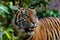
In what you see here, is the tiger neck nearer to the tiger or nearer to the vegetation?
the tiger

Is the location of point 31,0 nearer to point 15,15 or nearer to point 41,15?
point 41,15

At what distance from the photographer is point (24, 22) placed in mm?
1808

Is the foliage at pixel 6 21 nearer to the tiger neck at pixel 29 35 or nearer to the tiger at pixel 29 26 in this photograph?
the tiger at pixel 29 26

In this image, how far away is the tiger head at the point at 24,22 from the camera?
181 centimetres

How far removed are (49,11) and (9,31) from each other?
1095 mm

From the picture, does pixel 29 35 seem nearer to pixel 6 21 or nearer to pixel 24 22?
pixel 24 22

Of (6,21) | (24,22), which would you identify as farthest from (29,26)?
(6,21)

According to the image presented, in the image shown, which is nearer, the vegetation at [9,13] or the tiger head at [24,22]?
the vegetation at [9,13]

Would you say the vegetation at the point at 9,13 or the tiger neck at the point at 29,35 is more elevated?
the vegetation at the point at 9,13

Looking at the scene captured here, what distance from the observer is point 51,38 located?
232cm

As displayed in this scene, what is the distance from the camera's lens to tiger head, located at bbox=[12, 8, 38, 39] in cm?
181

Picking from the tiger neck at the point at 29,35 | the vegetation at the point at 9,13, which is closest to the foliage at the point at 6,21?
the vegetation at the point at 9,13

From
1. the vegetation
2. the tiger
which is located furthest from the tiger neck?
the vegetation

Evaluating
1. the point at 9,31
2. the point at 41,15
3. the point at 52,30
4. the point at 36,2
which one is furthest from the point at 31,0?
the point at 9,31
